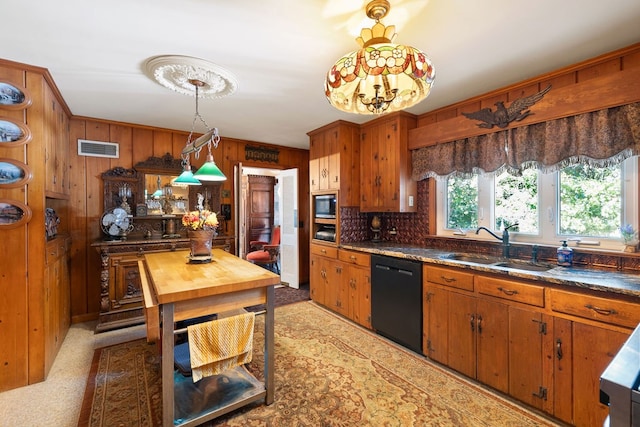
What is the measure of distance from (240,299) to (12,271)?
73.7 inches

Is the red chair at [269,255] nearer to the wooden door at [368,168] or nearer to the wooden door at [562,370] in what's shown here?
the wooden door at [368,168]

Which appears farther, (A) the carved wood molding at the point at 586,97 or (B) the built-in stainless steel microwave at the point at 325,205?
(B) the built-in stainless steel microwave at the point at 325,205

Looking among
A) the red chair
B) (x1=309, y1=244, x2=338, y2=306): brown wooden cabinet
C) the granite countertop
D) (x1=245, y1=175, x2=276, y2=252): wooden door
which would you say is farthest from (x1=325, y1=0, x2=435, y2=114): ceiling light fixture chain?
(x1=245, y1=175, x2=276, y2=252): wooden door

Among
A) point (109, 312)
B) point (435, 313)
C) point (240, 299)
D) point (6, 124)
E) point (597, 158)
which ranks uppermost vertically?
point (6, 124)

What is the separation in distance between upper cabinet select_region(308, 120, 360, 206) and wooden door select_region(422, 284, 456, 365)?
61.7 inches

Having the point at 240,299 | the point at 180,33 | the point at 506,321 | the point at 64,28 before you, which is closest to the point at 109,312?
the point at 240,299

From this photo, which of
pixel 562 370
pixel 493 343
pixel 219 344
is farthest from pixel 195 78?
pixel 562 370

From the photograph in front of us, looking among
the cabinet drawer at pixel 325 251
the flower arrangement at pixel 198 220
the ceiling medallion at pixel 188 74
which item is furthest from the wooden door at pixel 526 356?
the ceiling medallion at pixel 188 74

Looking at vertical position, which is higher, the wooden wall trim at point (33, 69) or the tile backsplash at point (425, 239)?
the wooden wall trim at point (33, 69)

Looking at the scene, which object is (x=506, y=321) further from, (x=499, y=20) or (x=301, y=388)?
(x=499, y=20)

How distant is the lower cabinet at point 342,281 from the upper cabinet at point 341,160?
73 centimetres

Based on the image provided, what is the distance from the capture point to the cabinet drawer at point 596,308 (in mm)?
1583

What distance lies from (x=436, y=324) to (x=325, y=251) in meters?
1.71

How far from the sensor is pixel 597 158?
210 cm
